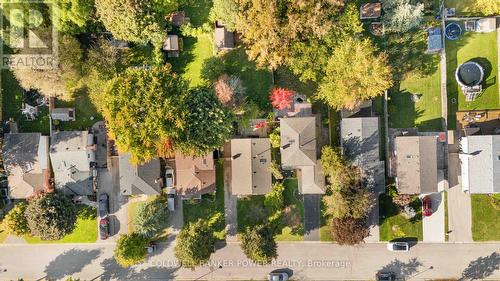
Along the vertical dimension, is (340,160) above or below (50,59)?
below

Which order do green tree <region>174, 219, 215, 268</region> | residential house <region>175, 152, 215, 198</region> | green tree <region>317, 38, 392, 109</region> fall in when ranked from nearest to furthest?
A: green tree <region>317, 38, 392, 109</region> < green tree <region>174, 219, 215, 268</region> < residential house <region>175, 152, 215, 198</region>

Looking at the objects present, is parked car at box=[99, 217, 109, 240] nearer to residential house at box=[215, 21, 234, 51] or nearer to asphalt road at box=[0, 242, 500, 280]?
asphalt road at box=[0, 242, 500, 280]

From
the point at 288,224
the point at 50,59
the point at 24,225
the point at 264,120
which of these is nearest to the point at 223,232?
the point at 288,224

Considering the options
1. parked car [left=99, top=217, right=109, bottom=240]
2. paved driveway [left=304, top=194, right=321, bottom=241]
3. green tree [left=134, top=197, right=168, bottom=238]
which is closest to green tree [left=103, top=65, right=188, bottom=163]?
green tree [left=134, top=197, right=168, bottom=238]

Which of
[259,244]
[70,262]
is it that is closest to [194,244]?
[259,244]

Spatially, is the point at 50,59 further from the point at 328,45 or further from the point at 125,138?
the point at 328,45

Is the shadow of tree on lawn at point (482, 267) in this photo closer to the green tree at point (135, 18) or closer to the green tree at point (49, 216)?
the green tree at point (135, 18)
